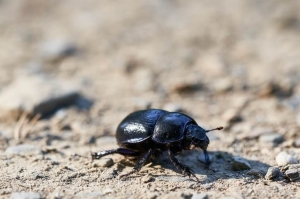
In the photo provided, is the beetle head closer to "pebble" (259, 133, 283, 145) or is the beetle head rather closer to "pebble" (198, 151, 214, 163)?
"pebble" (198, 151, 214, 163)

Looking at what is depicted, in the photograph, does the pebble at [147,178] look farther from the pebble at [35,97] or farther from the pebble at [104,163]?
the pebble at [35,97]

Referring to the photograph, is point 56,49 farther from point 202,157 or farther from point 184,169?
point 184,169

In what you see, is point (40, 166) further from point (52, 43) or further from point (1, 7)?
point (1, 7)

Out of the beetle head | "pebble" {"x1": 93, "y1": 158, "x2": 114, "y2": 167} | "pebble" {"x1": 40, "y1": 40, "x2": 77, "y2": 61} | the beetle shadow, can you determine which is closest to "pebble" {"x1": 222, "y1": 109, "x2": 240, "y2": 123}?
the beetle shadow

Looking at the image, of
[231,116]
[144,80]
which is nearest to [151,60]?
[144,80]

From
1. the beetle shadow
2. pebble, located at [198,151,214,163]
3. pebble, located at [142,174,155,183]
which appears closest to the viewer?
pebble, located at [142,174,155,183]

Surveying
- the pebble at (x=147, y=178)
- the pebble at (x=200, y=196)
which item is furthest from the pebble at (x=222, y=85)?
the pebble at (x=200, y=196)
